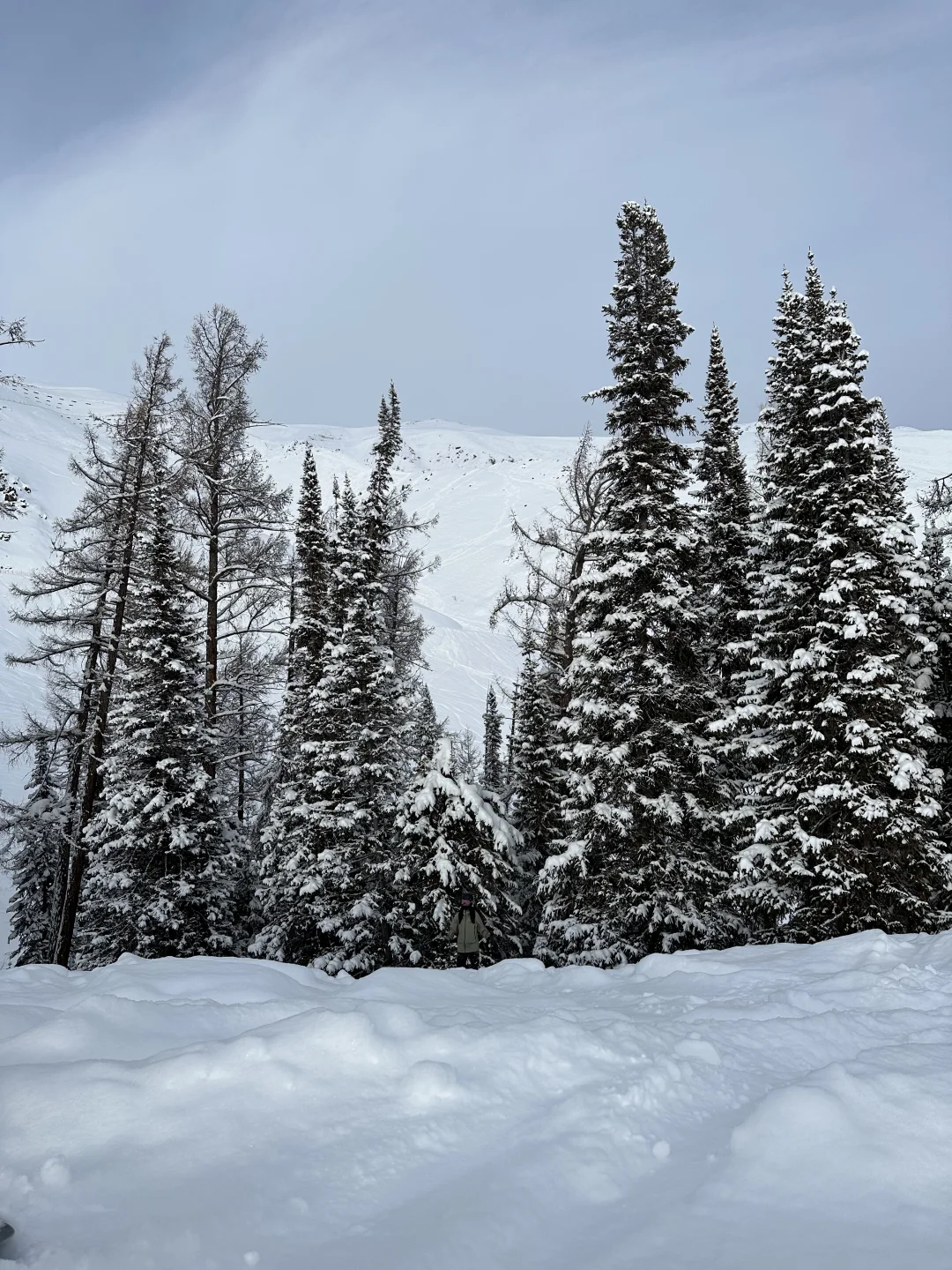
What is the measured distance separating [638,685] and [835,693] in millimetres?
3649

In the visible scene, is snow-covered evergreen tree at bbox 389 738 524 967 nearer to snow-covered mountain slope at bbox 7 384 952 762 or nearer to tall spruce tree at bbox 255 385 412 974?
tall spruce tree at bbox 255 385 412 974

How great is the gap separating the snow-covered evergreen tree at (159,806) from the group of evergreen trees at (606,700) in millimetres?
75

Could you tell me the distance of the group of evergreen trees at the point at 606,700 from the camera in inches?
542

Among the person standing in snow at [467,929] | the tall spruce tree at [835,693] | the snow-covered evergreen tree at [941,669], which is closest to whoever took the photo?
the person standing in snow at [467,929]

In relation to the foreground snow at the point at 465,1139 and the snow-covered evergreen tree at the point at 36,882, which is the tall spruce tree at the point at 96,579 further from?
the foreground snow at the point at 465,1139

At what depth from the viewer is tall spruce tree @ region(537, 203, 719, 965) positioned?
13711 mm

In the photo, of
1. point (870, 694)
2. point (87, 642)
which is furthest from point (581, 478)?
point (87, 642)

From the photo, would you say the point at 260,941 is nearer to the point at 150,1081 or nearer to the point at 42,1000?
the point at 42,1000

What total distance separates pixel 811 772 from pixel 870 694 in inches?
71.5

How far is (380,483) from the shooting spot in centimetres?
2069

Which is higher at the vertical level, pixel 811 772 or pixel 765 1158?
pixel 811 772

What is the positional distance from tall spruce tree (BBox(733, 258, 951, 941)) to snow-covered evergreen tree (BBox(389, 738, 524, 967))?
17.0 ft

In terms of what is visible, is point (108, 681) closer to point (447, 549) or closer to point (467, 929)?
point (467, 929)

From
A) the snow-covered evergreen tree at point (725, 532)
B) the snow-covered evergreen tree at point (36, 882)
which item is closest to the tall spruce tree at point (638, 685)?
the snow-covered evergreen tree at point (725, 532)
